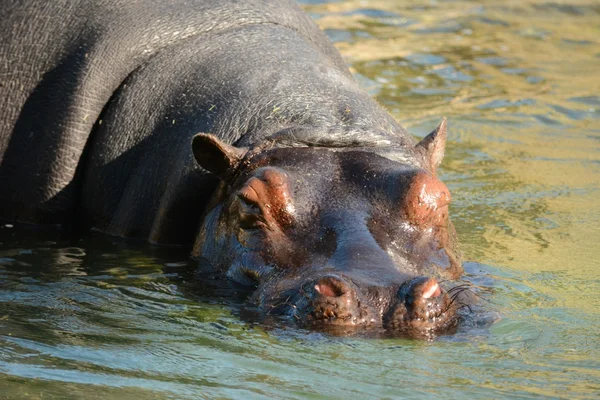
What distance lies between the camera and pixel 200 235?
24.4ft

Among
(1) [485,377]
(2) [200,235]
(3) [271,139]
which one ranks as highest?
(3) [271,139]

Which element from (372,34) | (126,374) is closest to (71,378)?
(126,374)

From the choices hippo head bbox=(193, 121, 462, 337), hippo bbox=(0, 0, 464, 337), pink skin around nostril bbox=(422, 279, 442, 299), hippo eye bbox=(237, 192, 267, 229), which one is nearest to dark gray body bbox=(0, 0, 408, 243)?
hippo bbox=(0, 0, 464, 337)

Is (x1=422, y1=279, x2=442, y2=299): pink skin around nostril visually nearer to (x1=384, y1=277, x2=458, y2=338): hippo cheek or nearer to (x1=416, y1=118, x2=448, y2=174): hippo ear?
(x1=384, y1=277, x2=458, y2=338): hippo cheek

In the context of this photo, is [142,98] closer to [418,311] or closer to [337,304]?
[337,304]

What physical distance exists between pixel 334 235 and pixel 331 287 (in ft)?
2.37

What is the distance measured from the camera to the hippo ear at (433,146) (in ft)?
25.1

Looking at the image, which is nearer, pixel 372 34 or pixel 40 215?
pixel 40 215

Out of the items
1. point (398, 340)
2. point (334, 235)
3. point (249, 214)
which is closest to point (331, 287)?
point (398, 340)

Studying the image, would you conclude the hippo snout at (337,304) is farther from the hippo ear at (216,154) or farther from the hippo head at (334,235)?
the hippo ear at (216,154)

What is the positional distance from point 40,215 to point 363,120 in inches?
106

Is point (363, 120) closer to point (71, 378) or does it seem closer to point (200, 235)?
point (200, 235)

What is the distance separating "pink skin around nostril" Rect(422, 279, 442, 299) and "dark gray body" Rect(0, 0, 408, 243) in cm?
184

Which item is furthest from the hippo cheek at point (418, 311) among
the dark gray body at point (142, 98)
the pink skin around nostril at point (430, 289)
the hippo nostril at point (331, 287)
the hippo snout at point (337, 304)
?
the dark gray body at point (142, 98)
